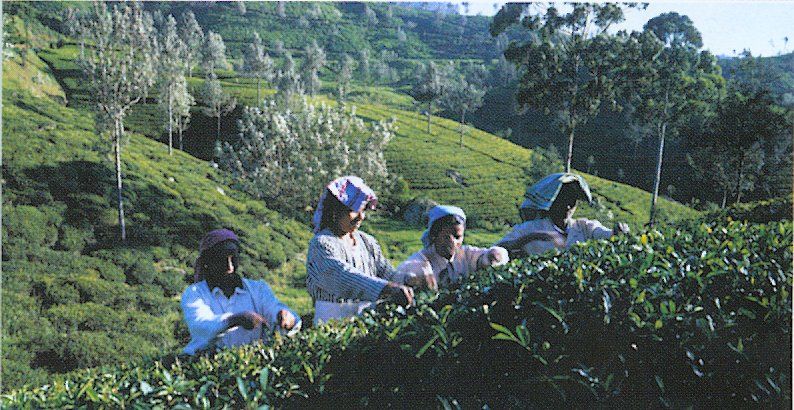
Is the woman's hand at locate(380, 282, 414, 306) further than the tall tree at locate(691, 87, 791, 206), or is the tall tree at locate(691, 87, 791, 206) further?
the tall tree at locate(691, 87, 791, 206)

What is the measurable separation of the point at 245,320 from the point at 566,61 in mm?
23542

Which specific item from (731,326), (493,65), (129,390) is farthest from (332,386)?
(493,65)

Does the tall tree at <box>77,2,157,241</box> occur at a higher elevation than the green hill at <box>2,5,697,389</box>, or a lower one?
higher

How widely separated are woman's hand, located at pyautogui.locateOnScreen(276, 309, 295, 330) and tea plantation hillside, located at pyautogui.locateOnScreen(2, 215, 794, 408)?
53 centimetres

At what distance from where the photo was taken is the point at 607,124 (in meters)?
65.3

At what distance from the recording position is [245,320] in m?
3.33

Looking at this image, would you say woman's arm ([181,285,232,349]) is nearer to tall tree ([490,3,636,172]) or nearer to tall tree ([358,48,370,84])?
tall tree ([490,3,636,172])

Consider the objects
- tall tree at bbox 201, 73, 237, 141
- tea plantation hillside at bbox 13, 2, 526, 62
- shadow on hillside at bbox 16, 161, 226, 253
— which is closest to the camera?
shadow on hillside at bbox 16, 161, 226, 253

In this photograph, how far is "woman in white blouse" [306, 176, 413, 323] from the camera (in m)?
3.57

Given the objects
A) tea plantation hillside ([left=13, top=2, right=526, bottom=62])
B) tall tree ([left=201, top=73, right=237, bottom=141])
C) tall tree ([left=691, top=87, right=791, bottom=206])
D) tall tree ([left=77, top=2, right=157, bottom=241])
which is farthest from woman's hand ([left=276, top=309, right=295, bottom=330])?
tea plantation hillside ([left=13, top=2, right=526, bottom=62])

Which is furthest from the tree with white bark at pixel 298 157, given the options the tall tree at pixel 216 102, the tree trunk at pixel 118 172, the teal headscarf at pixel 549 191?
the tall tree at pixel 216 102

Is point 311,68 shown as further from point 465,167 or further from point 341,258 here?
point 341,258

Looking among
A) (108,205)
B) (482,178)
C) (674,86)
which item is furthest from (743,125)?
(108,205)

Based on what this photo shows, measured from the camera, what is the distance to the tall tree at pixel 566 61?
79.0 ft
